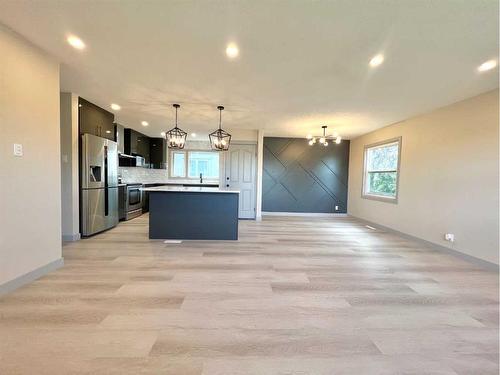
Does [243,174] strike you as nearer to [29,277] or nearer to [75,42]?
[75,42]

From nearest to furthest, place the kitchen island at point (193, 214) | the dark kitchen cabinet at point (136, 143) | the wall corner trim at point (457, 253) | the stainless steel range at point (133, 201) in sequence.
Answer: the wall corner trim at point (457, 253)
the kitchen island at point (193, 214)
the stainless steel range at point (133, 201)
the dark kitchen cabinet at point (136, 143)

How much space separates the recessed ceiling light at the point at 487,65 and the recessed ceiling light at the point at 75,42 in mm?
4271

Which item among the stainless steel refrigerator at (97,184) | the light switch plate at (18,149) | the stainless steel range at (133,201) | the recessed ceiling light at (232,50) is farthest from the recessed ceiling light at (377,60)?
the stainless steel range at (133,201)

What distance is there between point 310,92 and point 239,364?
342cm

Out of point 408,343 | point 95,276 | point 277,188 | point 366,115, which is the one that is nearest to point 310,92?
point 366,115

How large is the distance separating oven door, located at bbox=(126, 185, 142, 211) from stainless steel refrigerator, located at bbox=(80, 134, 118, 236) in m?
1.11

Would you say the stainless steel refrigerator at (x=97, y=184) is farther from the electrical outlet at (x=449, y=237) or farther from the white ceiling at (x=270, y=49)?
the electrical outlet at (x=449, y=237)

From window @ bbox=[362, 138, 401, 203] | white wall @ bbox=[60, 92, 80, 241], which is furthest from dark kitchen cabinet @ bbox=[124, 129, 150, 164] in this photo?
window @ bbox=[362, 138, 401, 203]

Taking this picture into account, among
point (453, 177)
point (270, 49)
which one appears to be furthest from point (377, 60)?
point (453, 177)

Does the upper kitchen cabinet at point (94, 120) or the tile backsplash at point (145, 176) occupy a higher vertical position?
the upper kitchen cabinet at point (94, 120)

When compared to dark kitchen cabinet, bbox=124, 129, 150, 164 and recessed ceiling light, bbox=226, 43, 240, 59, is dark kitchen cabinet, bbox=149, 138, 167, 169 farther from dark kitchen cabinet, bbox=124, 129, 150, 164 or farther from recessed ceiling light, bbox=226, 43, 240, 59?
recessed ceiling light, bbox=226, 43, 240, 59

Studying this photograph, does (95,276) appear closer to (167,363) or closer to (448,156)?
(167,363)

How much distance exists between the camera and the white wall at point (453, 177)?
3.31 meters

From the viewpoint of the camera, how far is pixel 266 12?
6.15 feet
